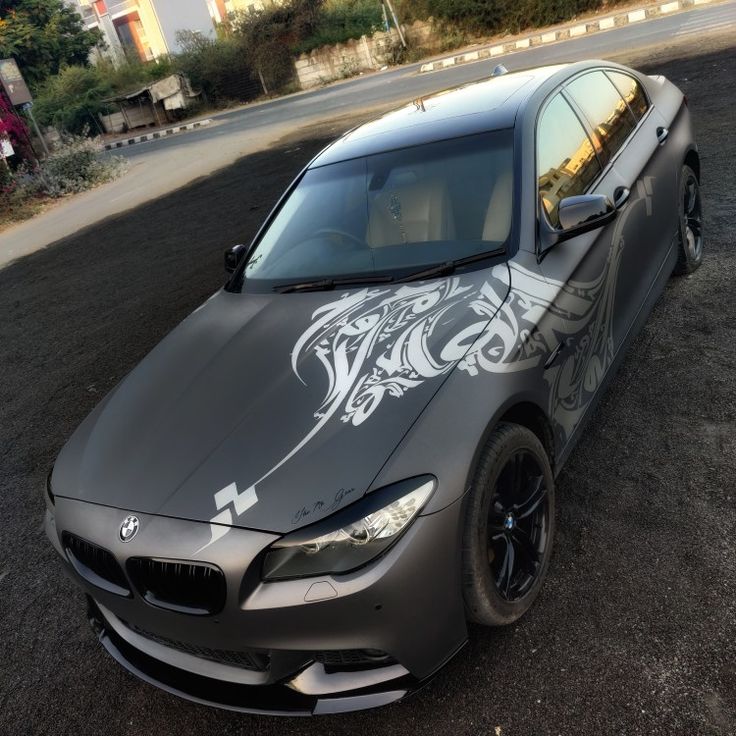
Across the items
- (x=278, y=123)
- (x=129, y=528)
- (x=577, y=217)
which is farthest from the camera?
(x=278, y=123)

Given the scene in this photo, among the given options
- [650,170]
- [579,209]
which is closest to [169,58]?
[650,170]

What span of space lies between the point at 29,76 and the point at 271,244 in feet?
176

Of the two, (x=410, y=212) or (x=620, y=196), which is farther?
(x=620, y=196)

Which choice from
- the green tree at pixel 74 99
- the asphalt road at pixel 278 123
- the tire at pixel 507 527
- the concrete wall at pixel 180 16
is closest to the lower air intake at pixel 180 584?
the tire at pixel 507 527

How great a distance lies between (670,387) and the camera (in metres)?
3.56

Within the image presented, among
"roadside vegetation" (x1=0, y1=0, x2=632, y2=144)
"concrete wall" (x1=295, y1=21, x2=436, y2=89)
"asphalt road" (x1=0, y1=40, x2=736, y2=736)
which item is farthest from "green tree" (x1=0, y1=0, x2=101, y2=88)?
"asphalt road" (x1=0, y1=40, x2=736, y2=736)

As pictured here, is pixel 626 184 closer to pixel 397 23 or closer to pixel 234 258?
pixel 234 258

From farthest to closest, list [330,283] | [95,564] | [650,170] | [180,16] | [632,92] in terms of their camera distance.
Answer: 1. [180,16]
2. [632,92]
3. [650,170]
4. [330,283]
5. [95,564]

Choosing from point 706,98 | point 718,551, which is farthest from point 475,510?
point 706,98

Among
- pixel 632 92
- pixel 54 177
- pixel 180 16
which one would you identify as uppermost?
pixel 180 16

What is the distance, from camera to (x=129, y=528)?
2.17m

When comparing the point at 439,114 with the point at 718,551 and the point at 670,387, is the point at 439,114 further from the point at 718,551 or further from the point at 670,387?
the point at 718,551

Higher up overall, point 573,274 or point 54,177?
point 573,274

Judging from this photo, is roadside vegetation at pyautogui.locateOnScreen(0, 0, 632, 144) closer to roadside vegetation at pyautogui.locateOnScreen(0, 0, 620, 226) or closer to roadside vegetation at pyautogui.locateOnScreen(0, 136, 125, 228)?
roadside vegetation at pyautogui.locateOnScreen(0, 0, 620, 226)
